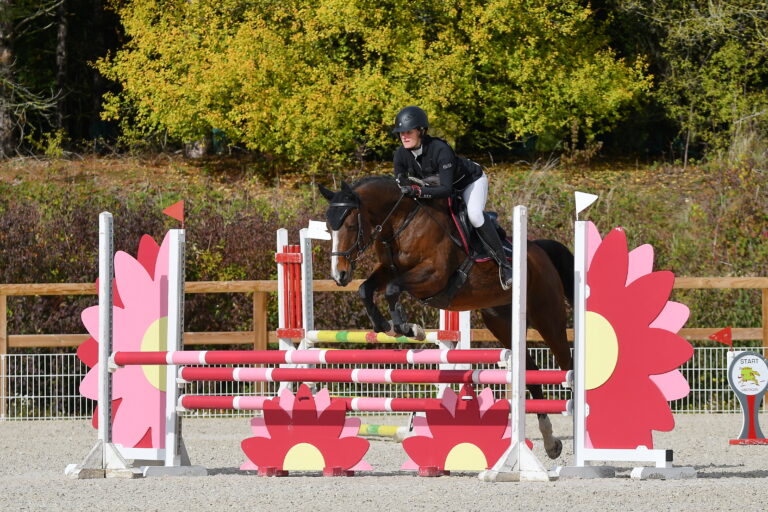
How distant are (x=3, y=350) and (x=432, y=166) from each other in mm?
5389

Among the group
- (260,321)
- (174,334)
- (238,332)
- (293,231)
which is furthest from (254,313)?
(174,334)

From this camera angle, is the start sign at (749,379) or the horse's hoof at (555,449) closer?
the horse's hoof at (555,449)

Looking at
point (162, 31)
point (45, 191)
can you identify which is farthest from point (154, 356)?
point (162, 31)

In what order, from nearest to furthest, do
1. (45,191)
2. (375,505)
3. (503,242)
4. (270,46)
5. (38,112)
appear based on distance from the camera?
(375,505), (503,242), (45,191), (270,46), (38,112)

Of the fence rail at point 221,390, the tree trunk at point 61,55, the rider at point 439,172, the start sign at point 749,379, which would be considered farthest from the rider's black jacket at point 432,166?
the tree trunk at point 61,55

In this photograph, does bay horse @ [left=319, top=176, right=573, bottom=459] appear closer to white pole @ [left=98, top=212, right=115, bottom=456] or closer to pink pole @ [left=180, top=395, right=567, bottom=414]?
pink pole @ [left=180, top=395, right=567, bottom=414]

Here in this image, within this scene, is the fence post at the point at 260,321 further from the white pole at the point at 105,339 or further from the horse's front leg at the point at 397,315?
the horse's front leg at the point at 397,315

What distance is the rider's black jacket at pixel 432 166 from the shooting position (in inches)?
243

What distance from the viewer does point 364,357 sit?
5.72 metres

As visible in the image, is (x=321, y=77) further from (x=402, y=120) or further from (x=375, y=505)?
(x=375, y=505)

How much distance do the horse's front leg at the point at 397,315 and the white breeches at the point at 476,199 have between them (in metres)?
0.64

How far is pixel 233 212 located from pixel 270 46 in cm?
444

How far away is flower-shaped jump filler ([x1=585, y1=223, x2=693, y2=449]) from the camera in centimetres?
593

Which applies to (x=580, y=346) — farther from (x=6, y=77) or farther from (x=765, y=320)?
(x=6, y=77)
